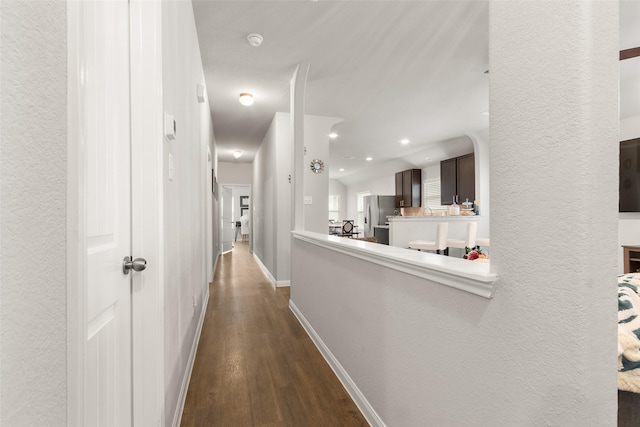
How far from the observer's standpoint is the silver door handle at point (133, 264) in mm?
1108

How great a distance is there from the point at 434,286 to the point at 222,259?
705cm

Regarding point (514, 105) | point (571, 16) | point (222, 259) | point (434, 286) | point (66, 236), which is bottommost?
point (222, 259)

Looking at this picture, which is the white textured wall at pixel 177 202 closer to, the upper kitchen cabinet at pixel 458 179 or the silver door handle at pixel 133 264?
the silver door handle at pixel 133 264

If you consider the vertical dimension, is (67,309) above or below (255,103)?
below

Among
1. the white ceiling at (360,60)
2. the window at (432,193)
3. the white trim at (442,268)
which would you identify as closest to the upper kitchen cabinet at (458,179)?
the window at (432,193)

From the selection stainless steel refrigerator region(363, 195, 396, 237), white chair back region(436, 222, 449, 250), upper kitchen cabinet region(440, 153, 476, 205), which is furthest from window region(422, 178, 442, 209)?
white chair back region(436, 222, 449, 250)

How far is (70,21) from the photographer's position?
594mm

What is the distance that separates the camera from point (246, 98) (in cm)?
397

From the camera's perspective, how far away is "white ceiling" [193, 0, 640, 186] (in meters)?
2.37

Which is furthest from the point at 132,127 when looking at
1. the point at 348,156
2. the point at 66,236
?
the point at 348,156

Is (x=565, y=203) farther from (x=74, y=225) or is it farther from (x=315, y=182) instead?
(x=315, y=182)

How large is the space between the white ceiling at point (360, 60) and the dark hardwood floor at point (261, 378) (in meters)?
2.63

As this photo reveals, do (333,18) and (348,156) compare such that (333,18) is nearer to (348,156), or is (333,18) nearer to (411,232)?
(411,232)

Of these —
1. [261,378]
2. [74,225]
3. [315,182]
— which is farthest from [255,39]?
[261,378]
